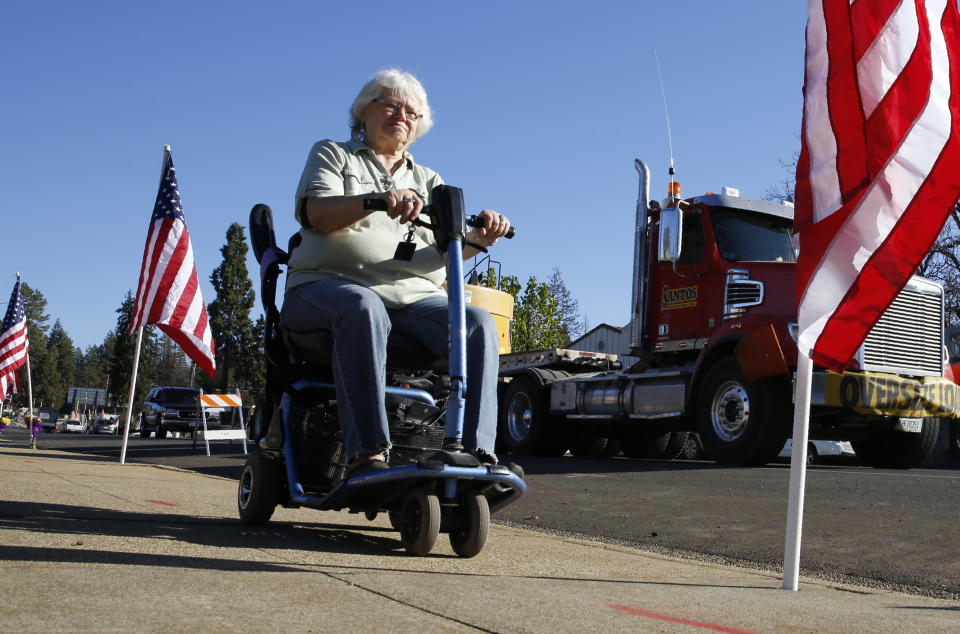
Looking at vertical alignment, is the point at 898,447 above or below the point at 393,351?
below

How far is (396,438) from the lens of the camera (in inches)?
150

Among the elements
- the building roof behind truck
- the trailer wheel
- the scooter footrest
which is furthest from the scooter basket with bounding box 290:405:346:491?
the trailer wheel

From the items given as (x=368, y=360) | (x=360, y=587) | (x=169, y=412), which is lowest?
(x=169, y=412)

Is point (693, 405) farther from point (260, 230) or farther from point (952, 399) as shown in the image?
point (260, 230)

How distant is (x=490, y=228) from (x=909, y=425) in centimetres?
865

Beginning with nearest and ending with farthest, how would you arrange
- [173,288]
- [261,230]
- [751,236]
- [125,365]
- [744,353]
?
1. [261,230]
2. [744,353]
3. [173,288]
4. [751,236]
5. [125,365]

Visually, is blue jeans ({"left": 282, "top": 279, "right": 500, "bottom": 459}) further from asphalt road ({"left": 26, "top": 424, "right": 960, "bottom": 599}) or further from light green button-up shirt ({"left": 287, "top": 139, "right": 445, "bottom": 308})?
asphalt road ({"left": 26, "top": 424, "right": 960, "bottom": 599})

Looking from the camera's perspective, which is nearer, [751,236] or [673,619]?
[673,619]

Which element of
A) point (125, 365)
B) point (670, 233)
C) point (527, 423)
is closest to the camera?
point (670, 233)

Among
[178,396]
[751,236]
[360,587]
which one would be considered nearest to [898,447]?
[751,236]

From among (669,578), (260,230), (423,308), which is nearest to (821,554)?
(669,578)

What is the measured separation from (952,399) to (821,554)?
24.5 feet

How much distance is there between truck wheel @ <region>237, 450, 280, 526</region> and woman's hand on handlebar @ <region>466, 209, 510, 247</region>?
127cm

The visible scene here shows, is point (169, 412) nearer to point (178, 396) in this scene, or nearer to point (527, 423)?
point (178, 396)
